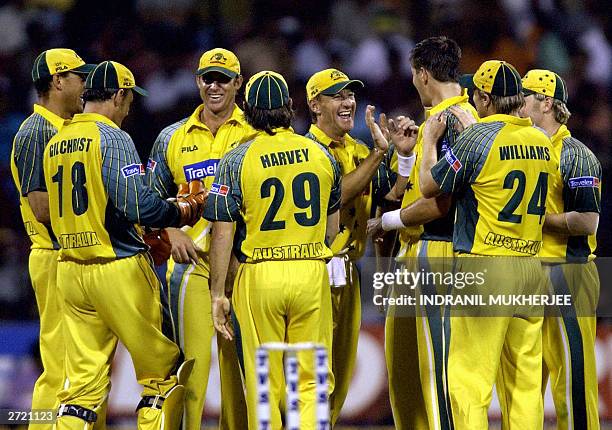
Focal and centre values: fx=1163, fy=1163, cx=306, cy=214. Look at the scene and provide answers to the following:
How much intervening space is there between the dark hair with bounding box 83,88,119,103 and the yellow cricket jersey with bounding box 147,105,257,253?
746mm

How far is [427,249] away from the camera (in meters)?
6.80

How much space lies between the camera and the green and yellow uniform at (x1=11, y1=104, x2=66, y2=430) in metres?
6.81

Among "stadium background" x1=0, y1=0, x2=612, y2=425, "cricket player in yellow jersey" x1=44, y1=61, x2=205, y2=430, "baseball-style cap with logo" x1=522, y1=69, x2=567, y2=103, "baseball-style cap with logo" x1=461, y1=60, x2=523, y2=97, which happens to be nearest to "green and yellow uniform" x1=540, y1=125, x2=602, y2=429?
"baseball-style cap with logo" x1=522, y1=69, x2=567, y2=103

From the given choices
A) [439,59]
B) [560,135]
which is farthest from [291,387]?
[560,135]

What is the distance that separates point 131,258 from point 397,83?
5.32 m

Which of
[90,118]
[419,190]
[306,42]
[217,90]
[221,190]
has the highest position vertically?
[306,42]

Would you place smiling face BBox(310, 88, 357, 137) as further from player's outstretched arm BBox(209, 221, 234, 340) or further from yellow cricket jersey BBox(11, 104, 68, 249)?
yellow cricket jersey BBox(11, 104, 68, 249)

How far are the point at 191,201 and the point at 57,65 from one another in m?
1.26

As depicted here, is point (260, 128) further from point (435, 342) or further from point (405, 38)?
point (405, 38)

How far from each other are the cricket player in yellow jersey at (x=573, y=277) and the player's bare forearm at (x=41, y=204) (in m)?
2.89

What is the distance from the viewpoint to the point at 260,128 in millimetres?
6262

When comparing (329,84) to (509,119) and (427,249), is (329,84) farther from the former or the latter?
(509,119)

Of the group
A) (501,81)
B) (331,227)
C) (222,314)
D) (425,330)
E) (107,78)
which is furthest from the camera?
(331,227)

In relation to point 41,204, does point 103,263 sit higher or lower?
lower
